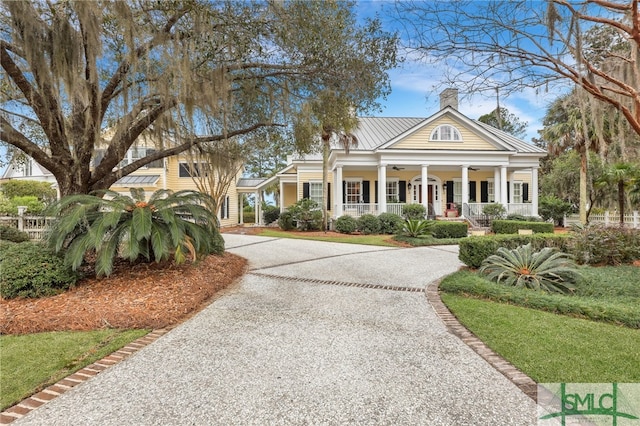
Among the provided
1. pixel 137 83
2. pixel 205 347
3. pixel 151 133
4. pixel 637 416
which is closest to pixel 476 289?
pixel 637 416

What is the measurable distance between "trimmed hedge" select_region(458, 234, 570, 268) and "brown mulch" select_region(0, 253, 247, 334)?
17.8 ft

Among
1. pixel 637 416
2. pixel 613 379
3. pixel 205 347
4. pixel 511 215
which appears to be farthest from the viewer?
pixel 511 215

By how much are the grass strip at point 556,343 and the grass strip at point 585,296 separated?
0.72 feet

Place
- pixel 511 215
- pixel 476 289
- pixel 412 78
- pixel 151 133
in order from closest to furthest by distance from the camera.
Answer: pixel 412 78, pixel 476 289, pixel 151 133, pixel 511 215

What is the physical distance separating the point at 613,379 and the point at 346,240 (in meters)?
11.6

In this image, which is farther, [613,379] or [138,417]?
[613,379]

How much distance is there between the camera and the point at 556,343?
3615mm

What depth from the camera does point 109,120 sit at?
8.22 metres

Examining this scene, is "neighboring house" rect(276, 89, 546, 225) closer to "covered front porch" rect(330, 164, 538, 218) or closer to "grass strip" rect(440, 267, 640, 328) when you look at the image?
"covered front porch" rect(330, 164, 538, 218)

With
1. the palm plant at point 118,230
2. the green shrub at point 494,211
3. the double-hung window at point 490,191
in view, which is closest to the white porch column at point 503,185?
the green shrub at point 494,211

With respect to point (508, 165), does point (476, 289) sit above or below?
below

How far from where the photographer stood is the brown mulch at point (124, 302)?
4293mm

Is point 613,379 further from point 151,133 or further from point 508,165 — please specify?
point 508,165

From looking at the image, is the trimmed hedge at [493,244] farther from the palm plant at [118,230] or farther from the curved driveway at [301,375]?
the palm plant at [118,230]
